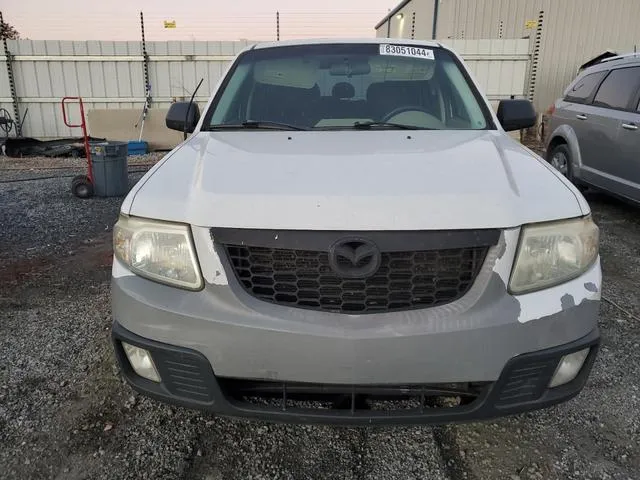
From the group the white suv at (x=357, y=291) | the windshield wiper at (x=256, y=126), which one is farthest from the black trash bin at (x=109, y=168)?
the white suv at (x=357, y=291)

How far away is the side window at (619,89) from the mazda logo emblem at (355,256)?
4913 millimetres

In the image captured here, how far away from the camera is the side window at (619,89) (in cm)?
531

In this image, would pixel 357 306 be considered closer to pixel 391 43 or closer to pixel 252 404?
pixel 252 404

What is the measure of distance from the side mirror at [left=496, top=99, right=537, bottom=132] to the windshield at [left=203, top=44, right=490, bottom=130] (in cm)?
30

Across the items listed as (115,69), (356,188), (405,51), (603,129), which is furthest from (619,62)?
(115,69)

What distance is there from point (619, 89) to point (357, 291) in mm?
5227

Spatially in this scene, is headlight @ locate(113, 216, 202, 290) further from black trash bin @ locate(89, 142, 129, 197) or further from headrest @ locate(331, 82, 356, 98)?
black trash bin @ locate(89, 142, 129, 197)

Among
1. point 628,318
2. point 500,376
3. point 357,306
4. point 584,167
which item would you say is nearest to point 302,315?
point 357,306

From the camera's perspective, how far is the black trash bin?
6.97m

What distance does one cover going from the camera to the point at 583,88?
6277 mm

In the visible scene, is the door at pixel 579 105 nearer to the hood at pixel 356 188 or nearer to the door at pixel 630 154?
the door at pixel 630 154

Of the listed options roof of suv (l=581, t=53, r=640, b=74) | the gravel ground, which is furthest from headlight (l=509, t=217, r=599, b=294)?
roof of suv (l=581, t=53, r=640, b=74)

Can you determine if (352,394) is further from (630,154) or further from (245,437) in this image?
(630,154)

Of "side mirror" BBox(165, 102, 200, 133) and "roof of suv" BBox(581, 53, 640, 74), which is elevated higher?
"roof of suv" BBox(581, 53, 640, 74)
